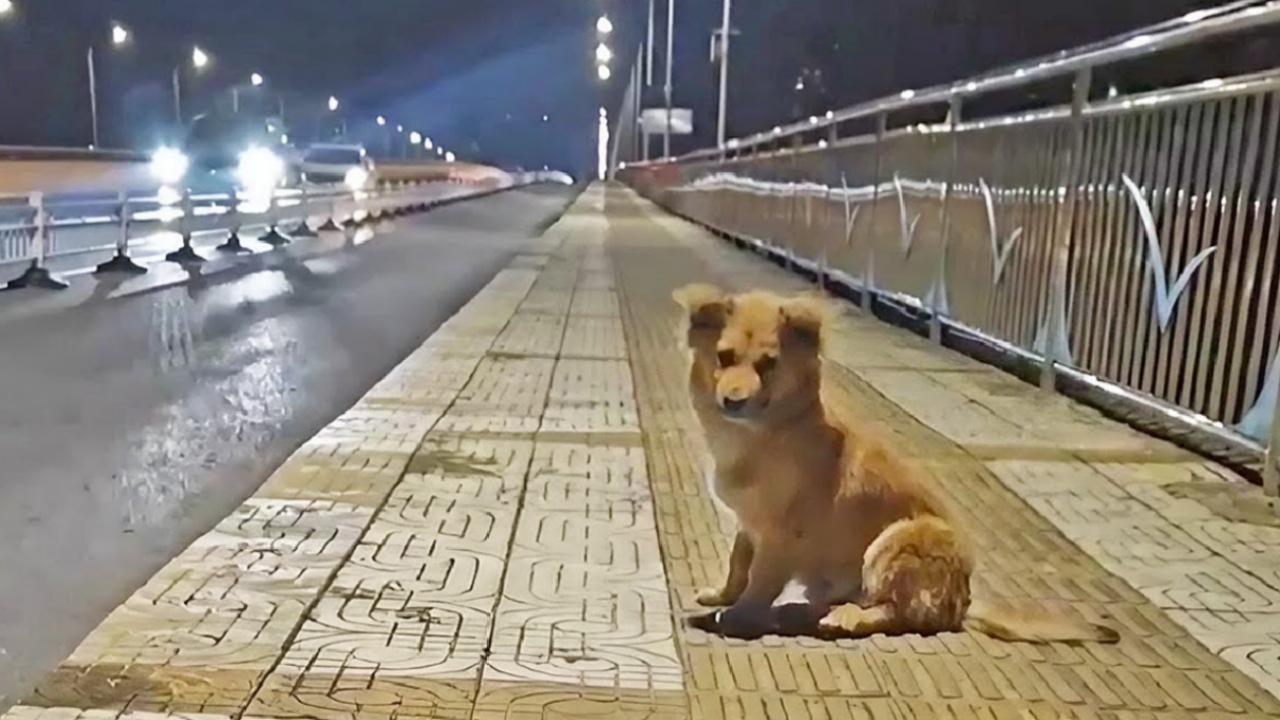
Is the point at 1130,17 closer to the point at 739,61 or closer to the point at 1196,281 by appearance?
the point at 1196,281

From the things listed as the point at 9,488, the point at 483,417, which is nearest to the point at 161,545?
the point at 9,488

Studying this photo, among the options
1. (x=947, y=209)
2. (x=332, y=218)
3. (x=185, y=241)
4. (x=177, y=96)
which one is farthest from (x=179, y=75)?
(x=947, y=209)

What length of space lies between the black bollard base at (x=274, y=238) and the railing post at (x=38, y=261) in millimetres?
8272

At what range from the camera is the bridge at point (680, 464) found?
11.8 ft

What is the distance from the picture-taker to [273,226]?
2570cm

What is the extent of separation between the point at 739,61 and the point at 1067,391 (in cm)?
4561

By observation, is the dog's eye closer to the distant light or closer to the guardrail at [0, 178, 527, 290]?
the guardrail at [0, 178, 527, 290]

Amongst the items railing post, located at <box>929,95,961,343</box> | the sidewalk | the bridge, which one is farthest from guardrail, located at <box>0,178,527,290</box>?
the sidewalk

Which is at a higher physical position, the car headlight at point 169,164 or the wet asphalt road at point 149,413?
the wet asphalt road at point 149,413

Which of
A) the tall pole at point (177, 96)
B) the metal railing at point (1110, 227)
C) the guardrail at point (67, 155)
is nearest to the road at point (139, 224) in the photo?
the guardrail at point (67, 155)

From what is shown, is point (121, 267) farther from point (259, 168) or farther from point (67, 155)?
point (259, 168)

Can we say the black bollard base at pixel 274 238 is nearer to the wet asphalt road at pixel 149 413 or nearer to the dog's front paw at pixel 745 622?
the wet asphalt road at pixel 149 413

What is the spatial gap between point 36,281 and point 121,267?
8.00ft

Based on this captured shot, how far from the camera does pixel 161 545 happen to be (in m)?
5.45
